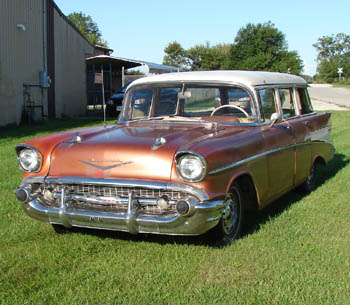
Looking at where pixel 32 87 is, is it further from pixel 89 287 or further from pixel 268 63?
pixel 268 63

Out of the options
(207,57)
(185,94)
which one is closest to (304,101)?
(185,94)

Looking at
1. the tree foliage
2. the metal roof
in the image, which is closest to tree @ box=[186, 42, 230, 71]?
the tree foliage

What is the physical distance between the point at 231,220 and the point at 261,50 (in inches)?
2967

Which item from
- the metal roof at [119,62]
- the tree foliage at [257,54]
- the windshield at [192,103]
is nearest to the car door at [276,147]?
the windshield at [192,103]

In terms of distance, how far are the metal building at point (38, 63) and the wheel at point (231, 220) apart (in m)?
12.4

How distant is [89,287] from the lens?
335 cm

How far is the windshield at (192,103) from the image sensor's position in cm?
509

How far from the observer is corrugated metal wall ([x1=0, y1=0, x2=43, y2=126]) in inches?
605

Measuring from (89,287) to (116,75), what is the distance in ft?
93.5

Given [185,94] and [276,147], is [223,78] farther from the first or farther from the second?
[276,147]

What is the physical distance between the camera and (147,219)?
12.4 ft

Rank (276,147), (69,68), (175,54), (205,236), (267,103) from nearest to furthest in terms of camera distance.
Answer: (205,236)
(276,147)
(267,103)
(69,68)
(175,54)

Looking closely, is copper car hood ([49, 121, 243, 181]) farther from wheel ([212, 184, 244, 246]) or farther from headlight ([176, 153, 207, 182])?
wheel ([212, 184, 244, 246])

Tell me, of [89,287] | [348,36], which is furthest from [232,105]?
[348,36]
